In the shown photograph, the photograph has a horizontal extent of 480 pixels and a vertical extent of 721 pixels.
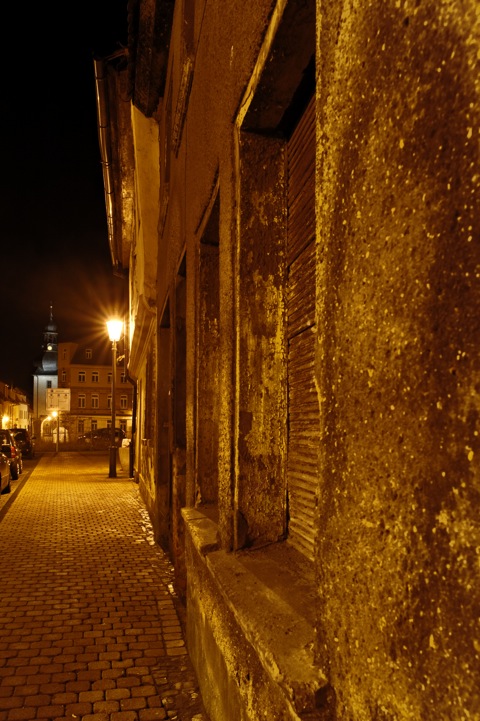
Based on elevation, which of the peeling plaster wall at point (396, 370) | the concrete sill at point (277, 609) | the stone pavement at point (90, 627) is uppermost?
the peeling plaster wall at point (396, 370)

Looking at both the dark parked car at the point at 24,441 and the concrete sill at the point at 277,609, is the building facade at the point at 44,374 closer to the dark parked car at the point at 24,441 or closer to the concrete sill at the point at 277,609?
the dark parked car at the point at 24,441

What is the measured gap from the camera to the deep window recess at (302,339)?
8.82ft

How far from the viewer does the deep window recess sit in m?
2.69

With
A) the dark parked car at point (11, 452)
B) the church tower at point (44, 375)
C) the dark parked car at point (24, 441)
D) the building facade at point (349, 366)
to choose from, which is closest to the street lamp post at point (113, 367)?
the dark parked car at point (11, 452)

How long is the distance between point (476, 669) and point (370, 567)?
385 millimetres

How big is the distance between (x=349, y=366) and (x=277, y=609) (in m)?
1.19

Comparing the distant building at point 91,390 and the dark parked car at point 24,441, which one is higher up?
the distant building at point 91,390

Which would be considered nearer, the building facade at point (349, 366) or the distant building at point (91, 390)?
the building facade at point (349, 366)

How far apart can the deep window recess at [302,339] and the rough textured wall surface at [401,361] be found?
3.38 feet

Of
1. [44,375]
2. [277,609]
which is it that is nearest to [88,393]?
[44,375]

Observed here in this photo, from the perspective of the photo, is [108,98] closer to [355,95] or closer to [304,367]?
[304,367]

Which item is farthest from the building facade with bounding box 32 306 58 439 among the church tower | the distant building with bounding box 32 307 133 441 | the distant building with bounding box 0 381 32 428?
the distant building with bounding box 32 307 133 441

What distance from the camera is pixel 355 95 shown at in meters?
1.49

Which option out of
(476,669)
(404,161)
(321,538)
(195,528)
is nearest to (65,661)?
(195,528)
